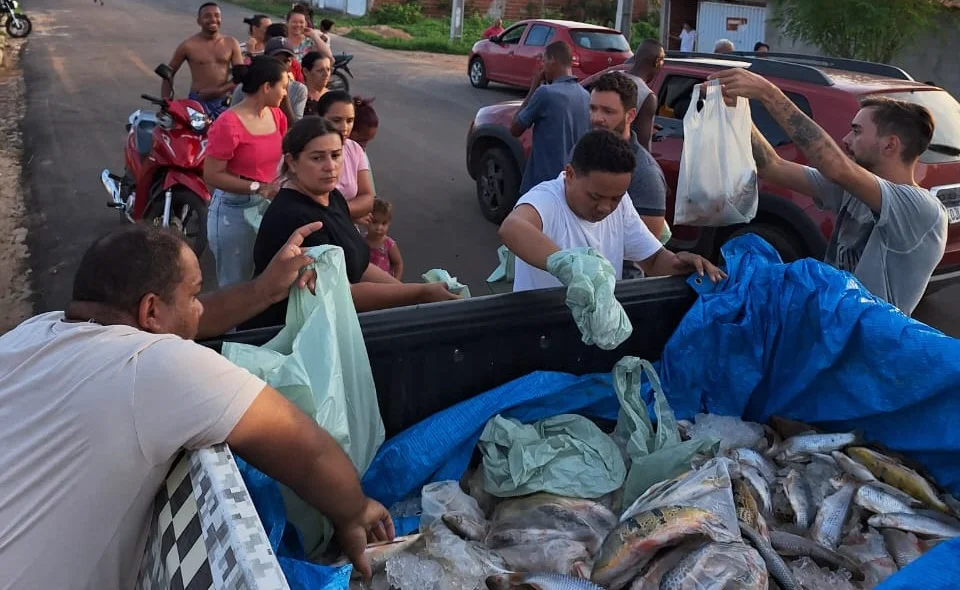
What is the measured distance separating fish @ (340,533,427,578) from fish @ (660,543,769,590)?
0.68 metres

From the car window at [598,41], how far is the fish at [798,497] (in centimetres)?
1512

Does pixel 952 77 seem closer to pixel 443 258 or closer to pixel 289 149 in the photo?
pixel 443 258

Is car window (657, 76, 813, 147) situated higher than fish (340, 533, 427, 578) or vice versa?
car window (657, 76, 813, 147)

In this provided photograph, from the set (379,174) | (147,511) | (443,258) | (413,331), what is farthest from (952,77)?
(147,511)

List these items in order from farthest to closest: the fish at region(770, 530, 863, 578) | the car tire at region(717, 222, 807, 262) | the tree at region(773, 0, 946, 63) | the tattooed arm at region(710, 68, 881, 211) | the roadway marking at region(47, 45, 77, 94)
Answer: the roadway marking at region(47, 45, 77, 94) → the tree at region(773, 0, 946, 63) → the car tire at region(717, 222, 807, 262) → the tattooed arm at region(710, 68, 881, 211) → the fish at region(770, 530, 863, 578)

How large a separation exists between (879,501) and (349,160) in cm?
340

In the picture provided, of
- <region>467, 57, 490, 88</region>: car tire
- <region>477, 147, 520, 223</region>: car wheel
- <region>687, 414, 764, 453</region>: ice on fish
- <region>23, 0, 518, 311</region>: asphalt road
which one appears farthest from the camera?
<region>467, 57, 490, 88</region>: car tire

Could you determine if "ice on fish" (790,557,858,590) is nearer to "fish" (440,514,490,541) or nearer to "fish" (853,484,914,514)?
"fish" (853,484,914,514)

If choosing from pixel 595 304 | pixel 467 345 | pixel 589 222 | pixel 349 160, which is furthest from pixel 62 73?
pixel 595 304

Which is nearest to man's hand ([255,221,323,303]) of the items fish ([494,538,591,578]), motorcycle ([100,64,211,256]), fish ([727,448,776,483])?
fish ([494,538,591,578])

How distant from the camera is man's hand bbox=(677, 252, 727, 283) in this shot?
3.33 m

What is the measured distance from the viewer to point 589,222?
349cm

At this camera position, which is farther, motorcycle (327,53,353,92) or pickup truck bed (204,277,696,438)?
motorcycle (327,53,353,92)

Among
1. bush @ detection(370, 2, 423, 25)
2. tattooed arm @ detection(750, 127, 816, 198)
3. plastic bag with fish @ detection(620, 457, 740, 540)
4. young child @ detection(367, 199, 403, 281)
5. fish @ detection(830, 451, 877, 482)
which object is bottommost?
fish @ detection(830, 451, 877, 482)
